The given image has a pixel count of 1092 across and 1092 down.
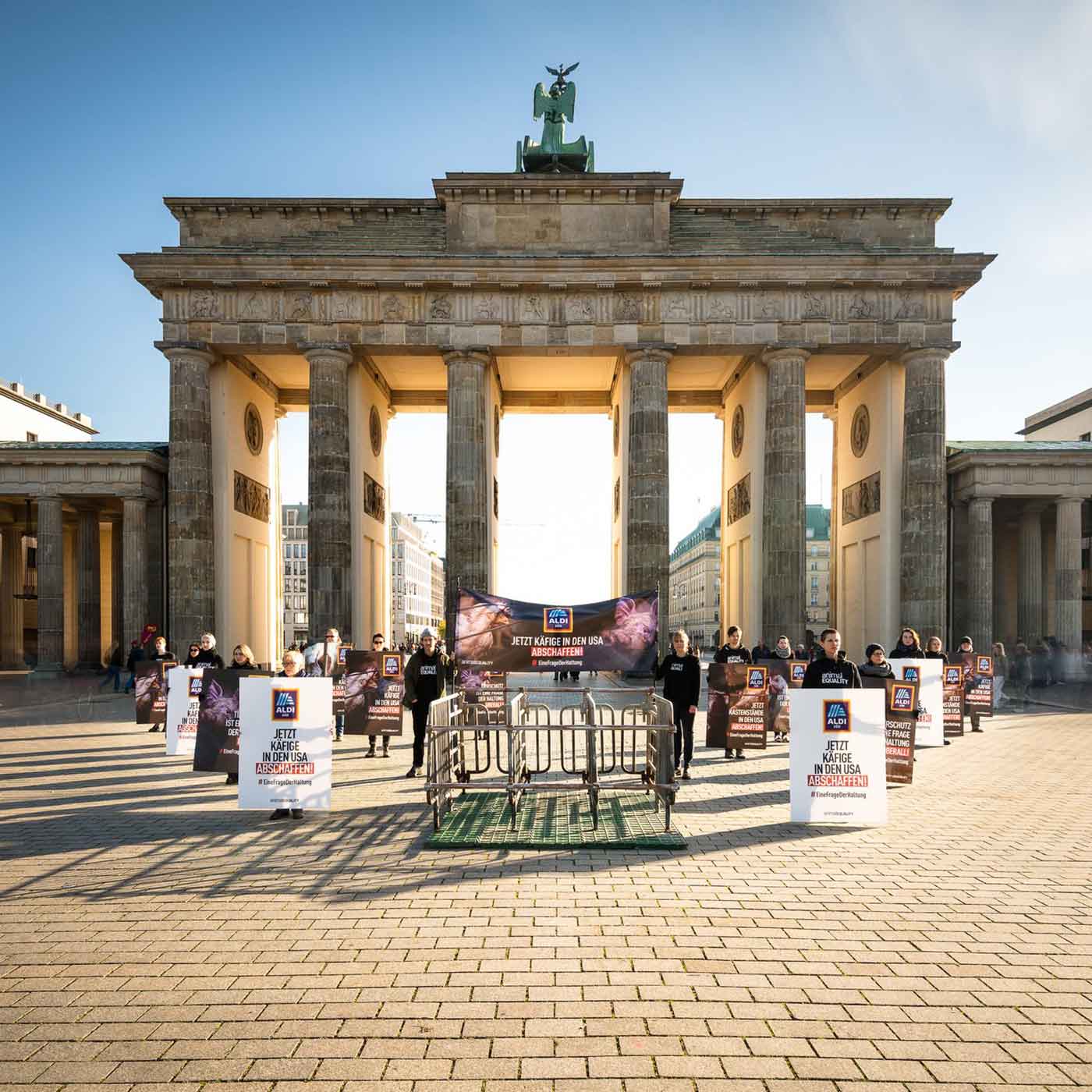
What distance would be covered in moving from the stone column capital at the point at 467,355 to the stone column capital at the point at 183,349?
9403mm

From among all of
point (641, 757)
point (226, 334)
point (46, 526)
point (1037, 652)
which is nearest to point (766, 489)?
point (1037, 652)

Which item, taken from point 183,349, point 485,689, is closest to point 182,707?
point 485,689

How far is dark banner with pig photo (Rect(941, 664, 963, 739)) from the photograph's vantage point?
1544 centimetres

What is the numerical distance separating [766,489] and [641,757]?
20.0 m

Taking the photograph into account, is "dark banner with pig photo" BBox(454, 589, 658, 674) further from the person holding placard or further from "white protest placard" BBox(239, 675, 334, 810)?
"white protest placard" BBox(239, 675, 334, 810)

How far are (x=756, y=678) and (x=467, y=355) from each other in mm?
21366

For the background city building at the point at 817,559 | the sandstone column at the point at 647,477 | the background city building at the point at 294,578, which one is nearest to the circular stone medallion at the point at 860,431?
the sandstone column at the point at 647,477

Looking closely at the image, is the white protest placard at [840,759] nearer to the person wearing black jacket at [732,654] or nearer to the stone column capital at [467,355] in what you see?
the person wearing black jacket at [732,654]

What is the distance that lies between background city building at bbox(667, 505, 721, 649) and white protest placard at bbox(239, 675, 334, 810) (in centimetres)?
9772

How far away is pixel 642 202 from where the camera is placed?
3153 centimetres

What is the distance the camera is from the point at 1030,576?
3469 cm

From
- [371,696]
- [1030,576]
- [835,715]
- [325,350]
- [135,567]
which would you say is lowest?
[371,696]

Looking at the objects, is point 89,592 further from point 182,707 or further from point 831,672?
point 831,672

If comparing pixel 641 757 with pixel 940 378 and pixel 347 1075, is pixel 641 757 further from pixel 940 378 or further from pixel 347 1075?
pixel 940 378
